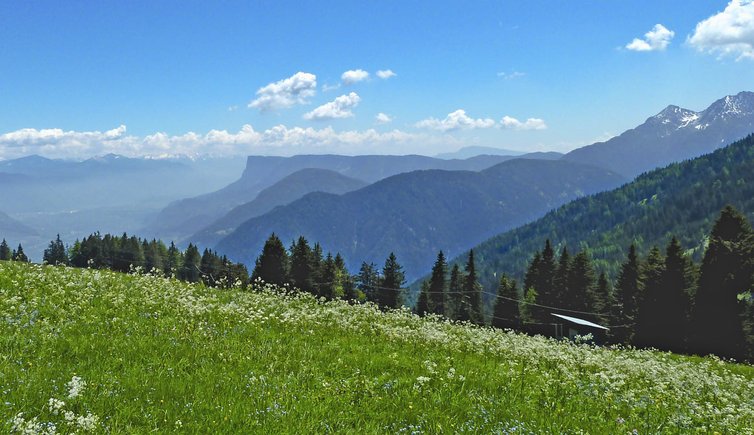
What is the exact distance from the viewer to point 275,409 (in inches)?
266

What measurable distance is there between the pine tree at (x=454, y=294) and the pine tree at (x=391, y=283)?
34.0 feet

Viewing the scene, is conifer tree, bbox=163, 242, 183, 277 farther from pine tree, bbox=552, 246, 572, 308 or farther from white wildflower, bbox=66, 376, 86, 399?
white wildflower, bbox=66, 376, 86, 399

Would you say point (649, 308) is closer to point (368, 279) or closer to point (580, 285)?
point (580, 285)

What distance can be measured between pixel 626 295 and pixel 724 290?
25.9 meters

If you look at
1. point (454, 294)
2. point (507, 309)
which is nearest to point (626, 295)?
point (507, 309)

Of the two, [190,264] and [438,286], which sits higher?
[438,286]

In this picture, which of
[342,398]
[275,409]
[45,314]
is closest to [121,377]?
[275,409]

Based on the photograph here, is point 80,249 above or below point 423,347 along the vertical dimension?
below

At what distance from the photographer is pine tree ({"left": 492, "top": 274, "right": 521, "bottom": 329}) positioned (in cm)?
9150

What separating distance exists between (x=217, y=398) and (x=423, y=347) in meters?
6.48

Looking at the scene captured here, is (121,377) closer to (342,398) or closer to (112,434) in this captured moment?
(112,434)

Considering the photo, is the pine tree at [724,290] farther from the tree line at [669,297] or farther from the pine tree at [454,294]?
the pine tree at [454,294]

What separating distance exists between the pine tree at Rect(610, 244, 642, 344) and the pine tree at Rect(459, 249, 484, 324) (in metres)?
25.1

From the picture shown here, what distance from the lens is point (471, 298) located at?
10025cm
